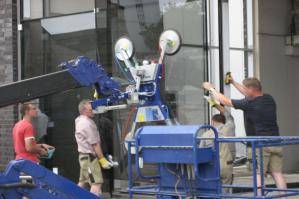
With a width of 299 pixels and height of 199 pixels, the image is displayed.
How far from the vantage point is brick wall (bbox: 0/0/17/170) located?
39.4ft

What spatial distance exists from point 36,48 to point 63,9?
2.99 feet

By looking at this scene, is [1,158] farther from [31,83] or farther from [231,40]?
[31,83]

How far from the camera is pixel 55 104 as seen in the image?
11.6 metres

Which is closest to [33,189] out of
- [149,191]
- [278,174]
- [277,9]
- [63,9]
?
[149,191]

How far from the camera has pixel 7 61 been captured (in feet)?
39.6

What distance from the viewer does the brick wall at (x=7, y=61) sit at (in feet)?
39.4

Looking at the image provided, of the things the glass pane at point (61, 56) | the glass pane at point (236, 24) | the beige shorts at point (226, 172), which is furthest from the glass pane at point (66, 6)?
the beige shorts at point (226, 172)

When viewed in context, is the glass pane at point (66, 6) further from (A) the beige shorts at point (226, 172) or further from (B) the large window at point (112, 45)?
(A) the beige shorts at point (226, 172)

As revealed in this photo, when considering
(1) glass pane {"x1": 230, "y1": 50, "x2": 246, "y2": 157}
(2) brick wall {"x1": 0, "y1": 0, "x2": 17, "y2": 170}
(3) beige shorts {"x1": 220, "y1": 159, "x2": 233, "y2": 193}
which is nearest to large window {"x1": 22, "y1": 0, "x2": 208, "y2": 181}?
(2) brick wall {"x1": 0, "y1": 0, "x2": 17, "y2": 170}

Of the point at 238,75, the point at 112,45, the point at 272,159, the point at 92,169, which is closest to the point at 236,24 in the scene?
the point at 238,75

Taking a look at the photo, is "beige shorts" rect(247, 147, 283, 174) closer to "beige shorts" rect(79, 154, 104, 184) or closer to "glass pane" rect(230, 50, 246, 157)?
"beige shorts" rect(79, 154, 104, 184)

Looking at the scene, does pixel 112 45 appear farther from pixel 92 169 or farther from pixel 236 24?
pixel 236 24

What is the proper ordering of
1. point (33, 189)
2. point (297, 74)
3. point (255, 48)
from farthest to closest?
point (297, 74) < point (255, 48) < point (33, 189)

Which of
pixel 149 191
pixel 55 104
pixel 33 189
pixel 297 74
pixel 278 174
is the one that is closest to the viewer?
pixel 33 189
